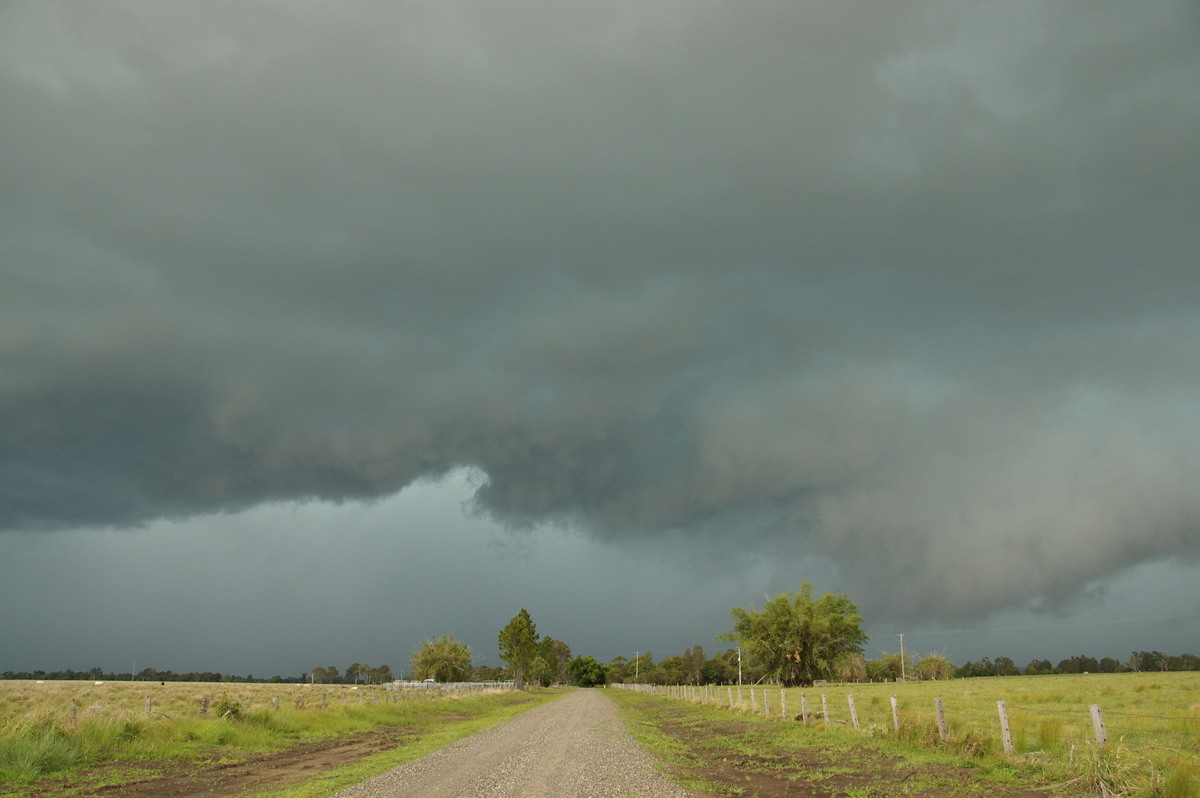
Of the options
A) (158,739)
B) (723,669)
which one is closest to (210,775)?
(158,739)

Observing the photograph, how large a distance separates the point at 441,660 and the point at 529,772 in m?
109

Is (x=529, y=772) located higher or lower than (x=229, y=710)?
lower

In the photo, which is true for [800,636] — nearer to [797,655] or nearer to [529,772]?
[797,655]

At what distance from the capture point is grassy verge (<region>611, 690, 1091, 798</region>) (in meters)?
14.2

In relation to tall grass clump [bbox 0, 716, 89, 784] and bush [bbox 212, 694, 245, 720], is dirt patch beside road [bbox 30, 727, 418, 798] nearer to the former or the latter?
tall grass clump [bbox 0, 716, 89, 784]

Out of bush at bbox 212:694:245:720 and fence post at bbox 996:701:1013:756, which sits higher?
fence post at bbox 996:701:1013:756

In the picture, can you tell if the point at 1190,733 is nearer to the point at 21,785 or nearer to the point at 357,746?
the point at 357,746

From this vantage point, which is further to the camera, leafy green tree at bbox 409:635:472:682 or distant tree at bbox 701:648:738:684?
distant tree at bbox 701:648:738:684

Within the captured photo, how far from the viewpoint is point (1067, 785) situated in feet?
43.0

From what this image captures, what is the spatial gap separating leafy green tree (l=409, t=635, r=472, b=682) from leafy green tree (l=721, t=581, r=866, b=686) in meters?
51.7

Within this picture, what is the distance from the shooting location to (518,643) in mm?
104938

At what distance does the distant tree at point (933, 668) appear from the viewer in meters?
123

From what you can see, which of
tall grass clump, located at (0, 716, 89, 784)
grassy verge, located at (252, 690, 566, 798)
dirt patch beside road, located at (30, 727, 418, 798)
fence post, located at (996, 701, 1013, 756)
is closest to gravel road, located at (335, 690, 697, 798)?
grassy verge, located at (252, 690, 566, 798)

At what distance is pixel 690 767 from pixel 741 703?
2392 cm
